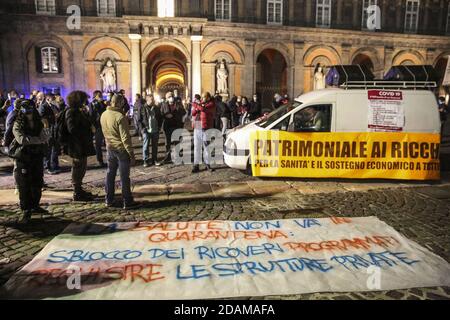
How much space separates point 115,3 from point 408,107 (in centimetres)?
2089

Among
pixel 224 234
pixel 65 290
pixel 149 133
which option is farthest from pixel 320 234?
pixel 149 133

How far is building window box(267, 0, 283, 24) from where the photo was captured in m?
25.8

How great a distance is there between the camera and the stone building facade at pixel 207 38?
74.9 ft

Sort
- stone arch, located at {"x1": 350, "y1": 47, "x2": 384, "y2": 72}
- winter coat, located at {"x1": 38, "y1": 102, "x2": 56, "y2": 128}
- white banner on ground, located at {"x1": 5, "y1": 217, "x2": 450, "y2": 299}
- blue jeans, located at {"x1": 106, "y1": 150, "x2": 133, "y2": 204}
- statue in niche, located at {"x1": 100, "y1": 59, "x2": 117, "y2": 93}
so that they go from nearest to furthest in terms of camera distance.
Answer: white banner on ground, located at {"x1": 5, "y1": 217, "x2": 450, "y2": 299} < blue jeans, located at {"x1": 106, "y1": 150, "x2": 133, "y2": 204} < winter coat, located at {"x1": 38, "y1": 102, "x2": 56, "y2": 128} < statue in niche, located at {"x1": 100, "y1": 59, "x2": 117, "y2": 93} < stone arch, located at {"x1": 350, "y1": 47, "x2": 384, "y2": 72}

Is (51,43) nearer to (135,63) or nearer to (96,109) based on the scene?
(135,63)

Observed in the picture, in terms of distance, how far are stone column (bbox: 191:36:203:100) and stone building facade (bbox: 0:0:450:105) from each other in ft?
0.21

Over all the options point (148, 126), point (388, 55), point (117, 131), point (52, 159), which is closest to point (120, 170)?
point (117, 131)

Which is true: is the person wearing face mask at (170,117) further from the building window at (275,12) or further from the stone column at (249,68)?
the building window at (275,12)

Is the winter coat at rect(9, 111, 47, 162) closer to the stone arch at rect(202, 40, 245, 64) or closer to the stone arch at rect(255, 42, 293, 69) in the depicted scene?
the stone arch at rect(202, 40, 245, 64)

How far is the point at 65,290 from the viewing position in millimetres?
3668

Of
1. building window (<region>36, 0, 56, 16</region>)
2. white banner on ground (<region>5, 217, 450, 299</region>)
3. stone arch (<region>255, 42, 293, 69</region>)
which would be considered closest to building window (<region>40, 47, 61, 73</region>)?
building window (<region>36, 0, 56, 16</region>)

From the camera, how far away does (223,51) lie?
987 inches

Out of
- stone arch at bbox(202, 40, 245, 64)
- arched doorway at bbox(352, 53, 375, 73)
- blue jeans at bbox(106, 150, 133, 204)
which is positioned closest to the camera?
blue jeans at bbox(106, 150, 133, 204)
